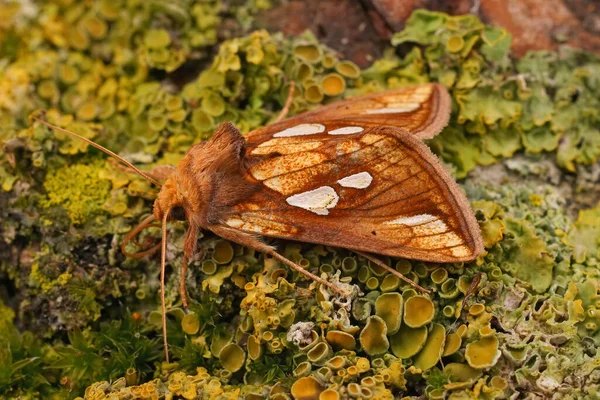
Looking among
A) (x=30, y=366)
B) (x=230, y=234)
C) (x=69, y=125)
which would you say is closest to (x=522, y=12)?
(x=230, y=234)

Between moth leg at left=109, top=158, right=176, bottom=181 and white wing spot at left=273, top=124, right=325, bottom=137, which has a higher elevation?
white wing spot at left=273, top=124, right=325, bottom=137

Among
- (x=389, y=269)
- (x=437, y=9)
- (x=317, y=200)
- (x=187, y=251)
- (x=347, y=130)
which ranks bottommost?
(x=389, y=269)

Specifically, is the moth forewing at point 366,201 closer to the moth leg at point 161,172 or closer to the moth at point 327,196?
the moth at point 327,196

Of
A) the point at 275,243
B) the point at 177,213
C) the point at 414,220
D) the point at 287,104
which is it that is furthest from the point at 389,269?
the point at 287,104

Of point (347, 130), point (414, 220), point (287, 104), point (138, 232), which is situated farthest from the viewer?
point (287, 104)

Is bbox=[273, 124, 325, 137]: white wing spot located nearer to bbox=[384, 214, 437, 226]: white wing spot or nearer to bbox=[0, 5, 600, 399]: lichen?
bbox=[0, 5, 600, 399]: lichen

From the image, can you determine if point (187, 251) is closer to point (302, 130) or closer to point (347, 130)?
point (302, 130)

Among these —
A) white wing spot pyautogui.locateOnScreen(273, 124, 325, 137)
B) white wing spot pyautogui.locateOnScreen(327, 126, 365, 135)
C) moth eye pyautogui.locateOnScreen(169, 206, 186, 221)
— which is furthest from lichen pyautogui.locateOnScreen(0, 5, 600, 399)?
white wing spot pyautogui.locateOnScreen(327, 126, 365, 135)

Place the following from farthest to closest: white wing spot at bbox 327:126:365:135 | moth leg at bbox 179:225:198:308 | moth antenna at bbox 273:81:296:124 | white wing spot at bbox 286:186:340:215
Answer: moth antenna at bbox 273:81:296:124, white wing spot at bbox 327:126:365:135, moth leg at bbox 179:225:198:308, white wing spot at bbox 286:186:340:215
